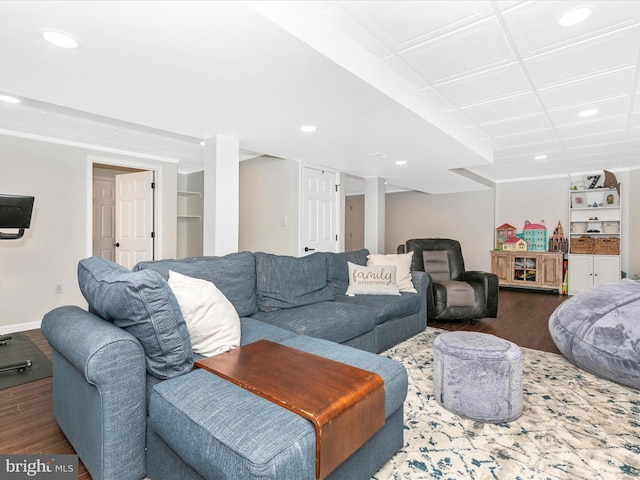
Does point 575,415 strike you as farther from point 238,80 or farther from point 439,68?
point 238,80

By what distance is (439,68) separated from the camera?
2.50 meters

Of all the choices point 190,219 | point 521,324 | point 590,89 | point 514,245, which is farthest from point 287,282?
point 514,245

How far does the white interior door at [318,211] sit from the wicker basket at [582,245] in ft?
15.5

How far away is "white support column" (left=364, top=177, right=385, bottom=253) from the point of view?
6.01 m

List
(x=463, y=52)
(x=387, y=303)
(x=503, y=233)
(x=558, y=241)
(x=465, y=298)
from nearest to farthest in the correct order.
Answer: (x=463, y=52)
(x=387, y=303)
(x=465, y=298)
(x=558, y=241)
(x=503, y=233)

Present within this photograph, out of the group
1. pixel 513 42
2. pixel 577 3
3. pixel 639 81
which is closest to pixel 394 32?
pixel 513 42

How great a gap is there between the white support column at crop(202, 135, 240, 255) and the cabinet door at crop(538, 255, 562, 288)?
6125mm

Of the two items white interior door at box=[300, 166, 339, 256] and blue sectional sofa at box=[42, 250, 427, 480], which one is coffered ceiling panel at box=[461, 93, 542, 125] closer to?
white interior door at box=[300, 166, 339, 256]

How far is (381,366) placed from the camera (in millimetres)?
1636

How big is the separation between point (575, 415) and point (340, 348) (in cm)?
156

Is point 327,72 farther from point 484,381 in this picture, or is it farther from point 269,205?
point 269,205

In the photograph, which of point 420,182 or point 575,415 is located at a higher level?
point 420,182

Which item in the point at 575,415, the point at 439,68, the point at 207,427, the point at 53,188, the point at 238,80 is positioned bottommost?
the point at 575,415

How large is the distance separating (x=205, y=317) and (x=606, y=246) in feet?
24.0
